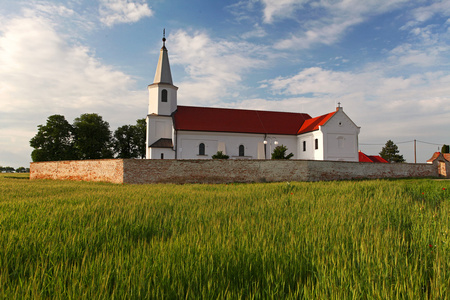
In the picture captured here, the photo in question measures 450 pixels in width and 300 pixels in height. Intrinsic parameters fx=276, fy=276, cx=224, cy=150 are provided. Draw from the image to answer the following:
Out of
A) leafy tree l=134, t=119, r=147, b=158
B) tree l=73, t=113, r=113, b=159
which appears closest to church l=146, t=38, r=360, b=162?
tree l=73, t=113, r=113, b=159

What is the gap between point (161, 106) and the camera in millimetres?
36250

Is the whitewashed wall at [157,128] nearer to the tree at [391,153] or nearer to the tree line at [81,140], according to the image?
the tree line at [81,140]

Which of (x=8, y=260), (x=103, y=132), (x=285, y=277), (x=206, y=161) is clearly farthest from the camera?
(x=103, y=132)

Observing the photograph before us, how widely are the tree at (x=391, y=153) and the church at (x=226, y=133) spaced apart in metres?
40.1

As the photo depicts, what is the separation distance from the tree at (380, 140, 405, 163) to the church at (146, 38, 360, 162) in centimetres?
4007

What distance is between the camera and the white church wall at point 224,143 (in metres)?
34.3

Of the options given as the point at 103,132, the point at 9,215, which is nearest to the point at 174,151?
the point at 103,132

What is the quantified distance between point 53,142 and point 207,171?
110ft

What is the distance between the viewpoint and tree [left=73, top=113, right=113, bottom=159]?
144 feet

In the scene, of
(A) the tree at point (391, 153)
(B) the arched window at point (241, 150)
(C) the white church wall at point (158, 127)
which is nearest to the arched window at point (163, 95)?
(C) the white church wall at point (158, 127)

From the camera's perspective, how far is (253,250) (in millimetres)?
3078

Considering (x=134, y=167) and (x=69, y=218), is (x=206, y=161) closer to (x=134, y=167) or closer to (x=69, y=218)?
(x=134, y=167)

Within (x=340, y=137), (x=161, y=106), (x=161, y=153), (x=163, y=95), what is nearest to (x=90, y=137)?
(x=161, y=106)

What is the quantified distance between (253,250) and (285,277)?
1.84ft
